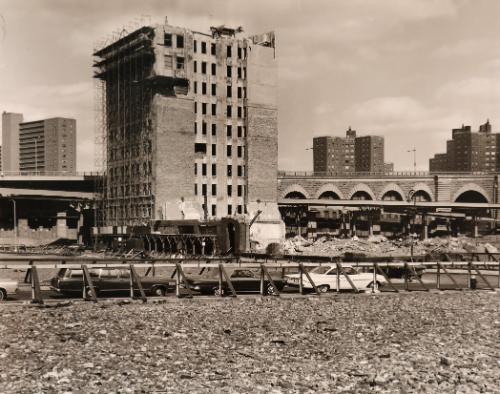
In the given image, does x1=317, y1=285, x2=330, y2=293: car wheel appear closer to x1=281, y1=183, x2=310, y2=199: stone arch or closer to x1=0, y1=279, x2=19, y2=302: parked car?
x1=0, y1=279, x2=19, y2=302: parked car

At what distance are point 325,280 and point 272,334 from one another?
996 cm

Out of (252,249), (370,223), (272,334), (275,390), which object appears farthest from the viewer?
(370,223)

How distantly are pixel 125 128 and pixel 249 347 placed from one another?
253 feet

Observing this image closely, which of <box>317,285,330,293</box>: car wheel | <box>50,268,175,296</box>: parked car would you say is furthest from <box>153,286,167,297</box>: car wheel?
<box>317,285,330,293</box>: car wheel

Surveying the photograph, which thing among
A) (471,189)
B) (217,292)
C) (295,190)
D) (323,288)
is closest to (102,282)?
(217,292)

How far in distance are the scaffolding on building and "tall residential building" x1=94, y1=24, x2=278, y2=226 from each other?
0.14 m

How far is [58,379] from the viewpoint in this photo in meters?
14.9

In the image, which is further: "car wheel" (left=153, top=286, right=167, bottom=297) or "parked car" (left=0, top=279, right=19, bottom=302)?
"car wheel" (left=153, top=286, right=167, bottom=297)

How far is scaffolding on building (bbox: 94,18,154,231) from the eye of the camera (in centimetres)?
8719

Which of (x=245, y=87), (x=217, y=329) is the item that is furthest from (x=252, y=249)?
(x=217, y=329)

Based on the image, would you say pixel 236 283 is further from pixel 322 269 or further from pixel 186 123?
pixel 186 123

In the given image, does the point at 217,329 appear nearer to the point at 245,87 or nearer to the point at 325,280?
the point at 325,280

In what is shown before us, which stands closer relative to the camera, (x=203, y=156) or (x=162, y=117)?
(x=162, y=117)

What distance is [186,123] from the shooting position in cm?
8900
